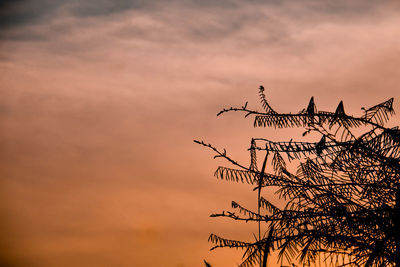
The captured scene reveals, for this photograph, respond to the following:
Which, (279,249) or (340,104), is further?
(279,249)

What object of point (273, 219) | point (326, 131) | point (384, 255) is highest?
point (326, 131)

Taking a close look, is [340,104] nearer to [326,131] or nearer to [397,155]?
[326,131]

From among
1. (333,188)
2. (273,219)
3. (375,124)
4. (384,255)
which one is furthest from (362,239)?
(375,124)

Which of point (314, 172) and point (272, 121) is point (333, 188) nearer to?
point (314, 172)

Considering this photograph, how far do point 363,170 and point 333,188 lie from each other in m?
0.27

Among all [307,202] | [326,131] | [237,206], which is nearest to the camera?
[326,131]

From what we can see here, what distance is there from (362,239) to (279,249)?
24.7 inches

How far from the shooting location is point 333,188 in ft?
11.8

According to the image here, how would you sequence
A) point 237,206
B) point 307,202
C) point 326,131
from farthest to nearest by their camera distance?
point 237,206 < point 307,202 < point 326,131

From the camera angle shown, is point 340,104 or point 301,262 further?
point 301,262

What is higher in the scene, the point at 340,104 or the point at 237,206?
the point at 340,104

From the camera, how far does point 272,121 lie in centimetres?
344

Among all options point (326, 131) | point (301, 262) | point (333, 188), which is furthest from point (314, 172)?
point (301, 262)

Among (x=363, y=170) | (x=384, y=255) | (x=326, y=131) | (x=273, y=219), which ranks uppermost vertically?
(x=326, y=131)
